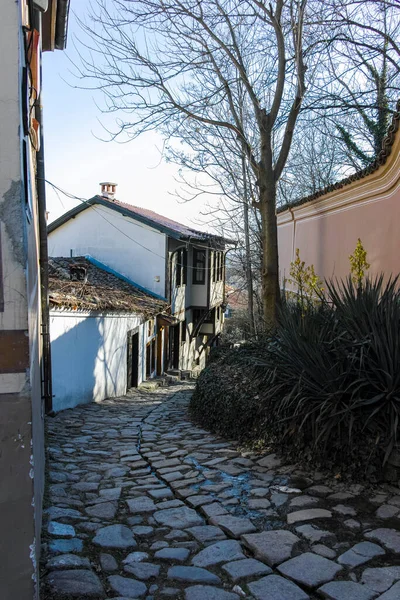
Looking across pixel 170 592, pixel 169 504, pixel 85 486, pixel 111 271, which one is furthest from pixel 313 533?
pixel 111 271

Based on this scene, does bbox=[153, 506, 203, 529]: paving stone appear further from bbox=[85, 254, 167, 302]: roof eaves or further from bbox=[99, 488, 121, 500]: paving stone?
bbox=[85, 254, 167, 302]: roof eaves

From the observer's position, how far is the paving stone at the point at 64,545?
350cm

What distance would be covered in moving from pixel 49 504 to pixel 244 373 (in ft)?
12.4

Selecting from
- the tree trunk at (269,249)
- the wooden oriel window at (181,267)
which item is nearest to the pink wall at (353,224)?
the tree trunk at (269,249)

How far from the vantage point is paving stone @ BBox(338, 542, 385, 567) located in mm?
3305

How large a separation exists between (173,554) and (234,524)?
61 cm

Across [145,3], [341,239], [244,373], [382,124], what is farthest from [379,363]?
[382,124]

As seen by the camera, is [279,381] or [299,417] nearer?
[299,417]

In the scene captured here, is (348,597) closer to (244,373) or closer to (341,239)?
(244,373)

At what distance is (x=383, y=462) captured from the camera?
4.37 metres

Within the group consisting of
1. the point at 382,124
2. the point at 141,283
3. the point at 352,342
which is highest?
the point at 382,124

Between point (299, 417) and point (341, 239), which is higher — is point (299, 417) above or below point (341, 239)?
below

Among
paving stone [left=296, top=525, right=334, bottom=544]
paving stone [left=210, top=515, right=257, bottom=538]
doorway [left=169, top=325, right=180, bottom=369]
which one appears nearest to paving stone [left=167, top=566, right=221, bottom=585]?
paving stone [left=210, top=515, right=257, bottom=538]

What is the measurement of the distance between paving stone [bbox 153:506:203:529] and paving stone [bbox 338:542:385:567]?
117cm
